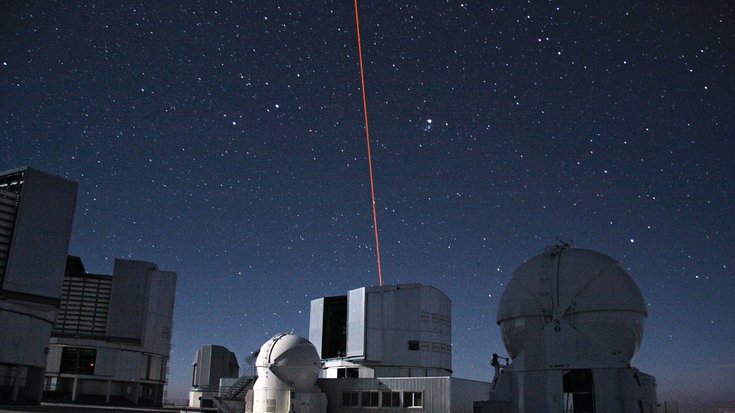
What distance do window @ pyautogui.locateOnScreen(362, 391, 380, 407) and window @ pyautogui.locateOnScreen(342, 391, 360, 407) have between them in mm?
398

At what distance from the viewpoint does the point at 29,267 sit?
1176 inches

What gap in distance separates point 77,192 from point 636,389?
95.7 ft

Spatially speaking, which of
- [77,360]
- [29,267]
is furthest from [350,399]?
[77,360]

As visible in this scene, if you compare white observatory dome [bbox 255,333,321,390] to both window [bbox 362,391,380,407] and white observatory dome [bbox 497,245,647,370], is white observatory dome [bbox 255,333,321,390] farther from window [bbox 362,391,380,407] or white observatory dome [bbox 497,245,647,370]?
white observatory dome [bbox 497,245,647,370]

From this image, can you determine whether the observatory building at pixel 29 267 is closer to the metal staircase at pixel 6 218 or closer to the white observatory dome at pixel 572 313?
the metal staircase at pixel 6 218

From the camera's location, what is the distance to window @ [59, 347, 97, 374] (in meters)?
41.8

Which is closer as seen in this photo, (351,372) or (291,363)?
(291,363)

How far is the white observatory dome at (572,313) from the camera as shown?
1880cm

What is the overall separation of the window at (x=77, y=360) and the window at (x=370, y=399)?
833 inches

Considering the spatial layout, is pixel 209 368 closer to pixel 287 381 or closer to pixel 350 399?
pixel 287 381

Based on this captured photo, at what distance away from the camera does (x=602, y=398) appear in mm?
18047

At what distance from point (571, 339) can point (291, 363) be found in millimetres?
19513

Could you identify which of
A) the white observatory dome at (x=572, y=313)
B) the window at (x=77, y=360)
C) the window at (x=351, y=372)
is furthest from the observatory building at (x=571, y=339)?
the window at (x=77, y=360)

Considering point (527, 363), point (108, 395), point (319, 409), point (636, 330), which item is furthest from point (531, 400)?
point (108, 395)
